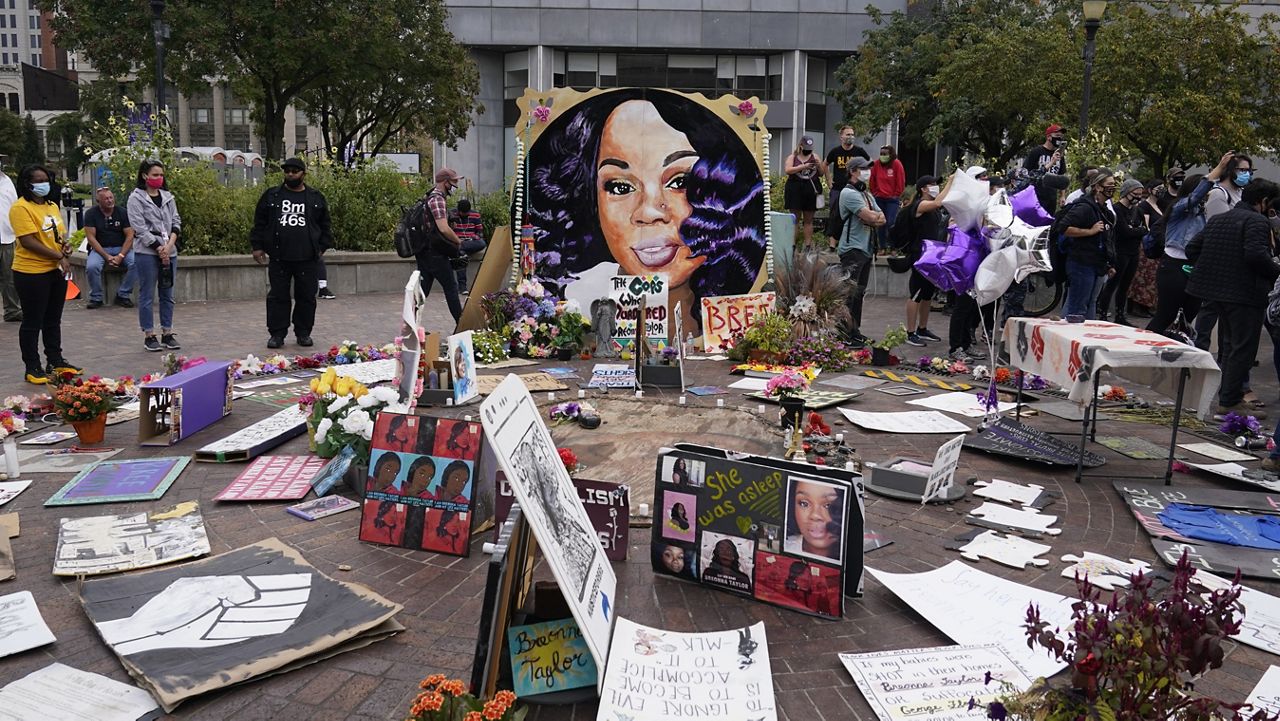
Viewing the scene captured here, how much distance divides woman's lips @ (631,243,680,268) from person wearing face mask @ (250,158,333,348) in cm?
351

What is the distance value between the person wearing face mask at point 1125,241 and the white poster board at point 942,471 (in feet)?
20.6

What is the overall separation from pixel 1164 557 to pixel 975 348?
6336 mm

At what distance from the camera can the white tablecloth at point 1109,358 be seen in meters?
5.52

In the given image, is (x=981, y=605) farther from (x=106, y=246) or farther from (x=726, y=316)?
(x=106, y=246)

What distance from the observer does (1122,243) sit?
37.0 feet

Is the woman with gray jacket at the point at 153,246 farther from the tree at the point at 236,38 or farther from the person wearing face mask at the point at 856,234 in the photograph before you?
the tree at the point at 236,38

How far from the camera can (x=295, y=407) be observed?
7.39m

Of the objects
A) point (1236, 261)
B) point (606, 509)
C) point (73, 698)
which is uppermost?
point (1236, 261)

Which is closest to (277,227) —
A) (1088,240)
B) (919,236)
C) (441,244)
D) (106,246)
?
(441,244)

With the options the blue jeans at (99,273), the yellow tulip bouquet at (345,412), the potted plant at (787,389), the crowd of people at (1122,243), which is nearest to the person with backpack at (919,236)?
the crowd of people at (1122,243)

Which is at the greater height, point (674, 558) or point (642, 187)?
point (642, 187)

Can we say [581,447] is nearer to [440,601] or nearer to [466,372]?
[466,372]

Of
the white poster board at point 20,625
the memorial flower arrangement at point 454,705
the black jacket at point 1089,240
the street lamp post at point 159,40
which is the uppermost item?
the street lamp post at point 159,40

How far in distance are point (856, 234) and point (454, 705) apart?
9.03 metres
